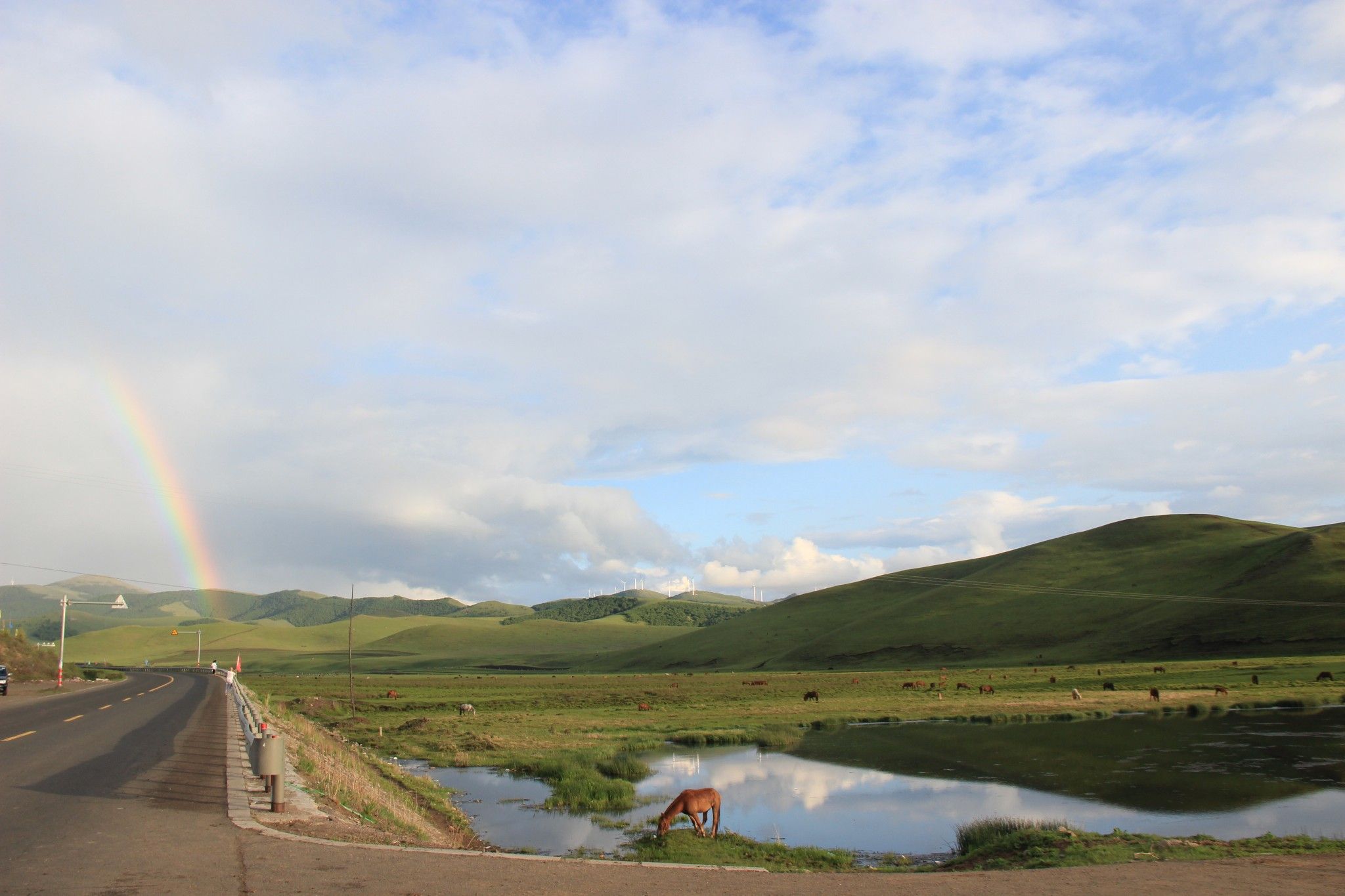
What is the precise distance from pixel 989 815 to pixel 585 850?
11.2 m

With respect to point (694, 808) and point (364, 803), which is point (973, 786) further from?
point (364, 803)

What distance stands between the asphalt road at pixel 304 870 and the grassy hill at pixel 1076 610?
295ft

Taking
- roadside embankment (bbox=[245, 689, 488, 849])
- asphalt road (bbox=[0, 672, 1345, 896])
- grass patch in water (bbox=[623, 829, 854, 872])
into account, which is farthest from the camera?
grass patch in water (bbox=[623, 829, 854, 872])

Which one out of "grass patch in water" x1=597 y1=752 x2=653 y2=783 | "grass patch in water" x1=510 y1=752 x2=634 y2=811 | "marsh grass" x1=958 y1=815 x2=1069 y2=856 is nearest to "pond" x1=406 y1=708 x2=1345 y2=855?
"grass patch in water" x1=597 y1=752 x2=653 y2=783

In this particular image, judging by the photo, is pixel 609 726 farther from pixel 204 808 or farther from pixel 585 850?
pixel 204 808

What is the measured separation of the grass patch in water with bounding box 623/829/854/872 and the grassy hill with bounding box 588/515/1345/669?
290 ft

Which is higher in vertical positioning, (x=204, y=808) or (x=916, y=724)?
(x=204, y=808)

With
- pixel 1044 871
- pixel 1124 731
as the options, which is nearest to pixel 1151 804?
pixel 1044 871

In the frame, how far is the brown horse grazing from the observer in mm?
18484

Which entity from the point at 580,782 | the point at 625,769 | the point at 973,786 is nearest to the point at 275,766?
the point at 580,782

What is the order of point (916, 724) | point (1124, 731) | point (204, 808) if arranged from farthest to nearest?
point (916, 724), point (1124, 731), point (204, 808)

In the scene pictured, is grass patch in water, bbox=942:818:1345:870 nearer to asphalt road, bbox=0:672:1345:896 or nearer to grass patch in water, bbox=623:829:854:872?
asphalt road, bbox=0:672:1345:896

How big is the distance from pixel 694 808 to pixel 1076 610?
113 m

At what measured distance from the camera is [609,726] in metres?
47.9
